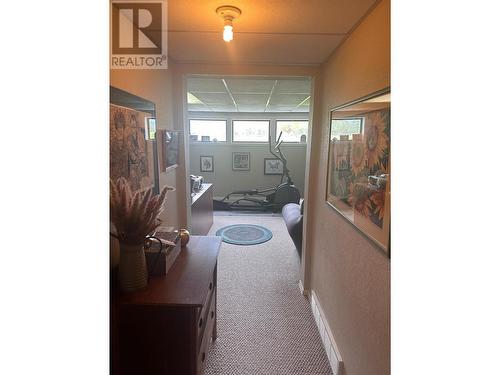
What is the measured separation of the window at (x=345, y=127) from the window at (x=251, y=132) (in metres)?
4.85

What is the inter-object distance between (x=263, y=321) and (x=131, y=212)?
68.0 inches

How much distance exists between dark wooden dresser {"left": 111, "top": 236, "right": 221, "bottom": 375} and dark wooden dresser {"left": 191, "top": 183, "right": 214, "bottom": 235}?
6.98 ft

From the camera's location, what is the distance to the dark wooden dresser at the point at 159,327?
3.71 feet

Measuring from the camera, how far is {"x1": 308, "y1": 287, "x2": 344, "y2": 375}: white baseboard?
1.73 metres

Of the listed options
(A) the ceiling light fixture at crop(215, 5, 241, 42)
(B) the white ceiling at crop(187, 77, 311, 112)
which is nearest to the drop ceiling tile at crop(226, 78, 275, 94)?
(B) the white ceiling at crop(187, 77, 311, 112)

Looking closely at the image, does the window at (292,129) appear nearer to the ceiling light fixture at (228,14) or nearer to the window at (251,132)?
the window at (251,132)

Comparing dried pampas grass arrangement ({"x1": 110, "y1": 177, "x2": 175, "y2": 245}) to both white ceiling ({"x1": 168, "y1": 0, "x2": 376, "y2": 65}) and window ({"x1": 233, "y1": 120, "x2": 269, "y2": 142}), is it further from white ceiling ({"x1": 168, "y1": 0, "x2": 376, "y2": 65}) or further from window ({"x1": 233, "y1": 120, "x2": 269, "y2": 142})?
window ({"x1": 233, "y1": 120, "x2": 269, "y2": 142})

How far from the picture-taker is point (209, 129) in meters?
6.79

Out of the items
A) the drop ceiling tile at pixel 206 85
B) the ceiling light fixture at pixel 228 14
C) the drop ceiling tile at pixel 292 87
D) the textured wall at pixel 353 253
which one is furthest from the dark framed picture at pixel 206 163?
the ceiling light fixture at pixel 228 14
